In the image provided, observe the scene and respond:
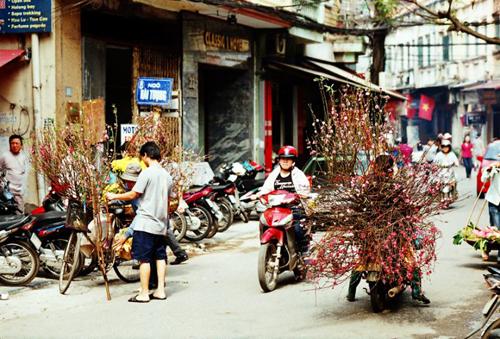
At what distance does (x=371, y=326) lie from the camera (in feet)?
23.3

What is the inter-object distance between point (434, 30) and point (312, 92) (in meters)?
22.6

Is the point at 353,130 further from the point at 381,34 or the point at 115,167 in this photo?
the point at 381,34

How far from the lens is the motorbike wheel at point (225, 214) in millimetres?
14250

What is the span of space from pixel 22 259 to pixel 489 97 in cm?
3336

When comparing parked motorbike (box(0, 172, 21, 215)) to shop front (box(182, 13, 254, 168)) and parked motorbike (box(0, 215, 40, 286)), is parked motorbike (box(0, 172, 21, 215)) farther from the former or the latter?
shop front (box(182, 13, 254, 168))

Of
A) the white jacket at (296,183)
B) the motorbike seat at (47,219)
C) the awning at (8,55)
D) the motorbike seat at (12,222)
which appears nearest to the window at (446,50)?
the awning at (8,55)

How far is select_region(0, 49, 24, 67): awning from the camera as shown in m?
13.6

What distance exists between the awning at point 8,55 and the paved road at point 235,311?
5.37 m

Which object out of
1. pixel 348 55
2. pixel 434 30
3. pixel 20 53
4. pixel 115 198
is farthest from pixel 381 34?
pixel 434 30

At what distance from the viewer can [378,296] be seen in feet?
24.7

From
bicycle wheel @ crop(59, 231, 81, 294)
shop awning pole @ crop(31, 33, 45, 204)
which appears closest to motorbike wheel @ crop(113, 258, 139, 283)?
bicycle wheel @ crop(59, 231, 81, 294)

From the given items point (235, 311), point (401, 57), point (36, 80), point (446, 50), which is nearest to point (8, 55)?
point (36, 80)

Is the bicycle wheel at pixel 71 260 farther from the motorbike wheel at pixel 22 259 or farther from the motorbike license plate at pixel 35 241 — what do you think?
the motorbike license plate at pixel 35 241

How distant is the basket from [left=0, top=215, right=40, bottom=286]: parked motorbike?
2.35ft
